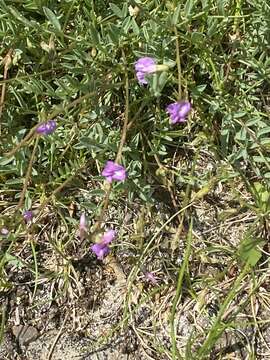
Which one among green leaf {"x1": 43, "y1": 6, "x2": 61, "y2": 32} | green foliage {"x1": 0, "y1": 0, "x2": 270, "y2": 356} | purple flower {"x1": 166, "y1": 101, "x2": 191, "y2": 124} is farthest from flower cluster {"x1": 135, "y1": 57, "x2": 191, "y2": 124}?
green leaf {"x1": 43, "y1": 6, "x2": 61, "y2": 32}

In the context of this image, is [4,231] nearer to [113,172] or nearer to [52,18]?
[113,172]

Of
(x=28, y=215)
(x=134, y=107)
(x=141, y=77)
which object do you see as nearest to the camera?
(x=141, y=77)

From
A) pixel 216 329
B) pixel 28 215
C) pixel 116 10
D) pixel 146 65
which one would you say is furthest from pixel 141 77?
pixel 216 329

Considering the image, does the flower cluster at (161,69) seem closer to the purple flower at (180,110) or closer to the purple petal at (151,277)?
the purple flower at (180,110)

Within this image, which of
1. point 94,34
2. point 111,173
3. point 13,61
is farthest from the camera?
point 13,61

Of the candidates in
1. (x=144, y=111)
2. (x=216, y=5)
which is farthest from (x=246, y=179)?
(x=216, y=5)

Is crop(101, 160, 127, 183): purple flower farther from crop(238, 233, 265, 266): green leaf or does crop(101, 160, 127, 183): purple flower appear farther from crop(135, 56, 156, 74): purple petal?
crop(238, 233, 265, 266): green leaf

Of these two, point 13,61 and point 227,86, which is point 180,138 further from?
point 13,61
